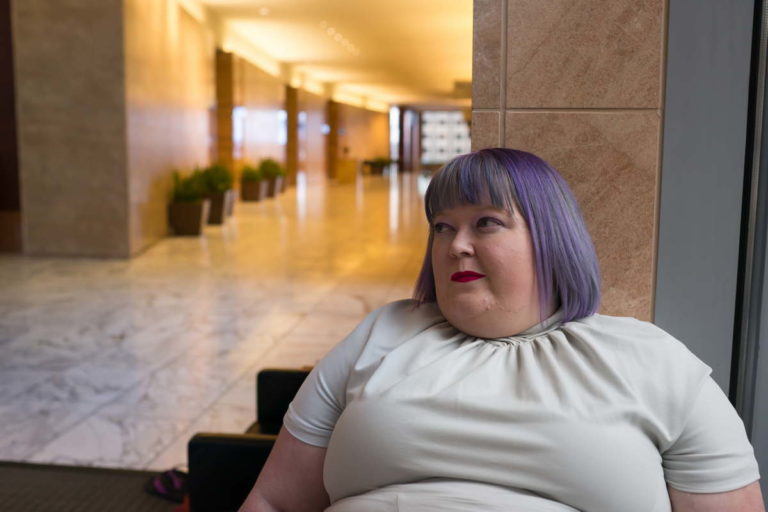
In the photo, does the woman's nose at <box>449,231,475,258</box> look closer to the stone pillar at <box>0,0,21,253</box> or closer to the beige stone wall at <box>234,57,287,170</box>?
the stone pillar at <box>0,0,21,253</box>

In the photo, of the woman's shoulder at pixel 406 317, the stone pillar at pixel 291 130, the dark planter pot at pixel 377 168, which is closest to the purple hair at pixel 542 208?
the woman's shoulder at pixel 406 317

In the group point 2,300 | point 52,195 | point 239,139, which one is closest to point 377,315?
point 2,300

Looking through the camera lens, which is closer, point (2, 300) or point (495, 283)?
point (495, 283)

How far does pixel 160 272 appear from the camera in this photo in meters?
7.84

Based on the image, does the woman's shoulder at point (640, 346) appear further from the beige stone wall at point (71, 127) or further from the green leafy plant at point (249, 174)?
the green leafy plant at point (249, 174)

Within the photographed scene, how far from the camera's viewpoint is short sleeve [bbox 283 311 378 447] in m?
1.26

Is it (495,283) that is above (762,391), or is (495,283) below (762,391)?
above

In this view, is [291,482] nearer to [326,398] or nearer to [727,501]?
[326,398]

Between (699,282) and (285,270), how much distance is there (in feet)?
21.0

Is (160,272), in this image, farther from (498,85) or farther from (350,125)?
(350,125)

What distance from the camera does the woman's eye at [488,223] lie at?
1.19m

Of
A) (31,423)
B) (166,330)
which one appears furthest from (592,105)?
(166,330)

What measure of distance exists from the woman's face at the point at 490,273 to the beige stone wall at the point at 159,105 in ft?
27.2

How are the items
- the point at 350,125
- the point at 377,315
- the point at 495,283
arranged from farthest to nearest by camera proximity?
the point at 350,125, the point at 377,315, the point at 495,283
